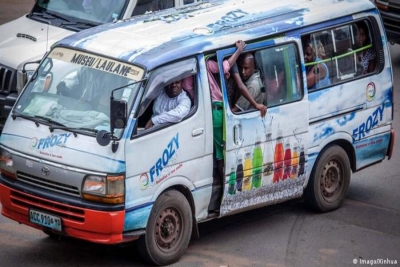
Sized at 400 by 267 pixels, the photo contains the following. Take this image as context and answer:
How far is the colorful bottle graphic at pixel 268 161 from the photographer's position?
1036 centimetres

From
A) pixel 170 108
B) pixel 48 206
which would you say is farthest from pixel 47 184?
pixel 170 108

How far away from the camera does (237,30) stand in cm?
1025

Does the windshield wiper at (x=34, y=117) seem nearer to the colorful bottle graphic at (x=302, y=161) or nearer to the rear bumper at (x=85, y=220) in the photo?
the rear bumper at (x=85, y=220)

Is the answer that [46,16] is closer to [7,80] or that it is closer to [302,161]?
[7,80]

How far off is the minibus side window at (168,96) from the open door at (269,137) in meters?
0.37

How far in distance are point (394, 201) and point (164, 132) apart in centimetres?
364

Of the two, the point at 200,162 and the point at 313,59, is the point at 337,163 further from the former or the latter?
the point at 200,162

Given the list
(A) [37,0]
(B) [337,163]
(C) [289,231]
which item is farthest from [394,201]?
(A) [37,0]

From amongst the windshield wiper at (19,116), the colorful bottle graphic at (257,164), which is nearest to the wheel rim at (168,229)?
the colorful bottle graphic at (257,164)

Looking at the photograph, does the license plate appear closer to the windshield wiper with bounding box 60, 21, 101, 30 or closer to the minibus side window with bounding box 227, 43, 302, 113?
the minibus side window with bounding box 227, 43, 302, 113

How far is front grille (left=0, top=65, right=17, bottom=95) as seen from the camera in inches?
511

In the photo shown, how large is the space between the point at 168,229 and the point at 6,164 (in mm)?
1572

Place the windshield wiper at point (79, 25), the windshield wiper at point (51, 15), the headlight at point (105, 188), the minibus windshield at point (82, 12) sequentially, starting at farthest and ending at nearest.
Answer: the windshield wiper at point (51, 15)
the minibus windshield at point (82, 12)
the windshield wiper at point (79, 25)
the headlight at point (105, 188)

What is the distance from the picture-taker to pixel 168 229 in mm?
9656
